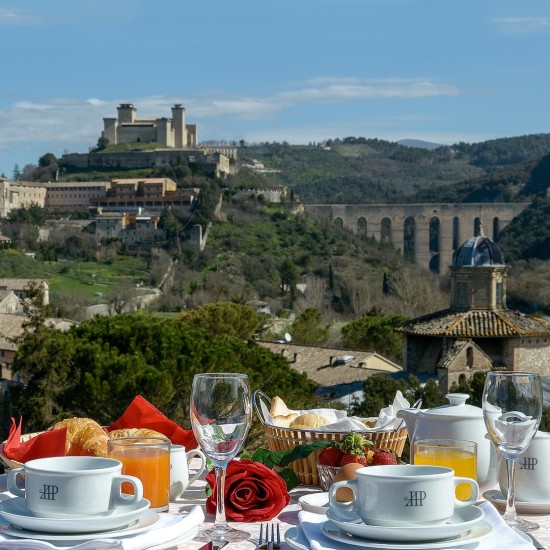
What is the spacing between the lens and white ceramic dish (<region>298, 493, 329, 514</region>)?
210cm

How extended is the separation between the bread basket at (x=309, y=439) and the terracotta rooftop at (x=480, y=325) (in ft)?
63.5

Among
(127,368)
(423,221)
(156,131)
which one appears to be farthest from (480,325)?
(156,131)

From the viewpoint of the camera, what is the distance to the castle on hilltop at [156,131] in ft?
294

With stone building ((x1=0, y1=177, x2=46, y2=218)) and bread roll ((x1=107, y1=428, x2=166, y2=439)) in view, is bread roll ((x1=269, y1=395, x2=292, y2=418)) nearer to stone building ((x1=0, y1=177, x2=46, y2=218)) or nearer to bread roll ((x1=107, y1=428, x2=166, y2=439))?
bread roll ((x1=107, y1=428, x2=166, y2=439))

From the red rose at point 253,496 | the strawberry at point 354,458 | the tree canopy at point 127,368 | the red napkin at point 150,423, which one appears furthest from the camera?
the tree canopy at point 127,368

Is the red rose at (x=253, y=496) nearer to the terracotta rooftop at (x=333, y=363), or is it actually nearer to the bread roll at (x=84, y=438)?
the bread roll at (x=84, y=438)

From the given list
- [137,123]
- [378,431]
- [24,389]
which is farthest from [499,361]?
[137,123]

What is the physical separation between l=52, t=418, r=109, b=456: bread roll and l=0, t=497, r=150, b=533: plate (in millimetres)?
409

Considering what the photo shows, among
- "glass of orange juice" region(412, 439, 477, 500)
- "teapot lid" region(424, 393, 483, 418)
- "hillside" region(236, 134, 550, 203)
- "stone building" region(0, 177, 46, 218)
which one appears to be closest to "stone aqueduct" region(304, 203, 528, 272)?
"hillside" region(236, 134, 550, 203)

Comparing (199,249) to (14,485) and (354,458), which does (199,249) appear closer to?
(354,458)

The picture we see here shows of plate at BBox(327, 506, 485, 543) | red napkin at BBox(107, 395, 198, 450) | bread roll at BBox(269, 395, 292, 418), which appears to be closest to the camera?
plate at BBox(327, 506, 485, 543)

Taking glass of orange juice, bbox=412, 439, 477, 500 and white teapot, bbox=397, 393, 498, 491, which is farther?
white teapot, bbox=397, 393, 498, 491

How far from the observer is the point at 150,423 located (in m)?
2.54

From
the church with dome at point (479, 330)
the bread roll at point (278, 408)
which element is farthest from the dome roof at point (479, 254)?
the bread roll at point (278, 408)
